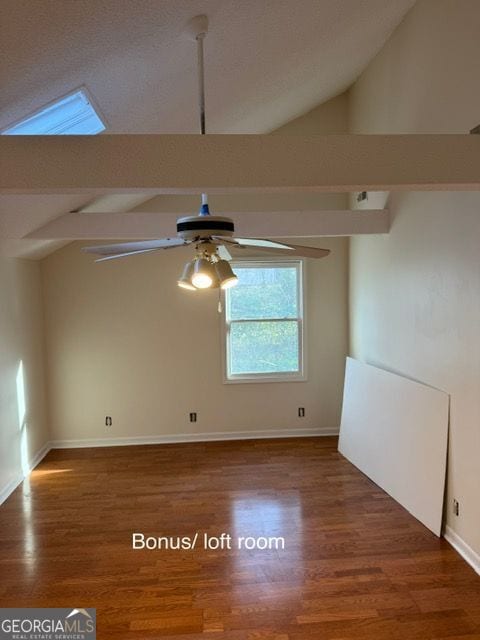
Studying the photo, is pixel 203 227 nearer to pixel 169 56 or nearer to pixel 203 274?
pixel 203 274

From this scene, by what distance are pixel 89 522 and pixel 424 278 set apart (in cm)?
317

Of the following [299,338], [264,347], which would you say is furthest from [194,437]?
[299,338]

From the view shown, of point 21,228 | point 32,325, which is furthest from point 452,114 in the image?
point 32,325

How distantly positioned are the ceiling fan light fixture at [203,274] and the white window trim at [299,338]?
2.92m

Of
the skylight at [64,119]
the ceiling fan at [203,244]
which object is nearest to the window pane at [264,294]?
the ceiling fan at [203,244]

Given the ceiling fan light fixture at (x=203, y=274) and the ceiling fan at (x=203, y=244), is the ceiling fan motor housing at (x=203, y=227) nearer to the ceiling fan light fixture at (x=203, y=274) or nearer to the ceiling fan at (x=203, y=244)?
the ceiling fan at (x=203, y=244)

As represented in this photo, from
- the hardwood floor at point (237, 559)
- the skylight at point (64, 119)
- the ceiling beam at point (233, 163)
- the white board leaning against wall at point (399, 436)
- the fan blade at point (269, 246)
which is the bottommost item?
the hardwood floor at point (237, 559)

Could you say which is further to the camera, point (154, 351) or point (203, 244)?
point (154, 351)

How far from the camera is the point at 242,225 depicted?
4098 mm

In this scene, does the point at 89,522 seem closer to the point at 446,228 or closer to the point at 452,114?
the point at 446,228

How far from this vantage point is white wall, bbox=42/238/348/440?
5359 mm

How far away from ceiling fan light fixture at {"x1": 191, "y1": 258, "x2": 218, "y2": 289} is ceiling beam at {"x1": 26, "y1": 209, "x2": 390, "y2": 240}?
5.48 ft

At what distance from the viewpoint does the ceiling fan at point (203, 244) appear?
2320 mm

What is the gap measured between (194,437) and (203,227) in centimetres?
373
